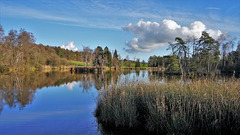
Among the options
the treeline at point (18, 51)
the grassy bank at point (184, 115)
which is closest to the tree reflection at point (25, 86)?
the grassy bank at point (184, 115)

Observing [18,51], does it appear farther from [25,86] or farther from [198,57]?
[198,57]

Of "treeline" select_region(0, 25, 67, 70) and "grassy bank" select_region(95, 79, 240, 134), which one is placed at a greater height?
"treeline" select_region(0, 25, 67, 70)

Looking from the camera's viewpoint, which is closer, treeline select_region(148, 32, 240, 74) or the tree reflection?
the tree reflection

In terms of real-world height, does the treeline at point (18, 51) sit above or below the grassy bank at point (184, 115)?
above

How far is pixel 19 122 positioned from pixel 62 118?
2095mm

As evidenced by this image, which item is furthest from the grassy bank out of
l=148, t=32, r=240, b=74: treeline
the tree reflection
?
l=148, t=32, r=240, b=74: treeline

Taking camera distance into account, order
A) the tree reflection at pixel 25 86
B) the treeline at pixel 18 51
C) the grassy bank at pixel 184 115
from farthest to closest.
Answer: the treeline at pixel 18 51
the tree reflection at pixel 25 86
the grassy bank at pixel 184 115

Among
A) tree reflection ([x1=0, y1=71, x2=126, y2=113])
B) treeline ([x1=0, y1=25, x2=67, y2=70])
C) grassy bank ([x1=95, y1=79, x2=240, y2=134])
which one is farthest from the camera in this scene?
treeline ([x1=0, y1=25, x2=67, y2=70])

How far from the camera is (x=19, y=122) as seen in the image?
7.81 meters

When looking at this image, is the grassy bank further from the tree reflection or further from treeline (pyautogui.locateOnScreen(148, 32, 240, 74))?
treeline (pyautogui.locateOnScreen(148, 32, 240, 74))

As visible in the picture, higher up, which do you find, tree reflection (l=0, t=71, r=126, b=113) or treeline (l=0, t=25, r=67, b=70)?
treeline (l=0, t=25, r=67, b=70)

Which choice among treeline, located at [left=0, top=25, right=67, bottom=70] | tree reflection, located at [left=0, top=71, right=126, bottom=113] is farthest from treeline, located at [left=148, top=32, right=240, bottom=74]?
treeline, located at [left=0, top=25, right=67, bottom=70]

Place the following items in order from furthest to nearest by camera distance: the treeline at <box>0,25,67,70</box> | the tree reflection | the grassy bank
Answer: the treeline at <box>0,25,67,70</box>, the tree reflection, the grassy bank

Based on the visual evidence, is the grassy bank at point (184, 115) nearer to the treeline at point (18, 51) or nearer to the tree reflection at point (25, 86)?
the tree reflection at point (25, 86)
